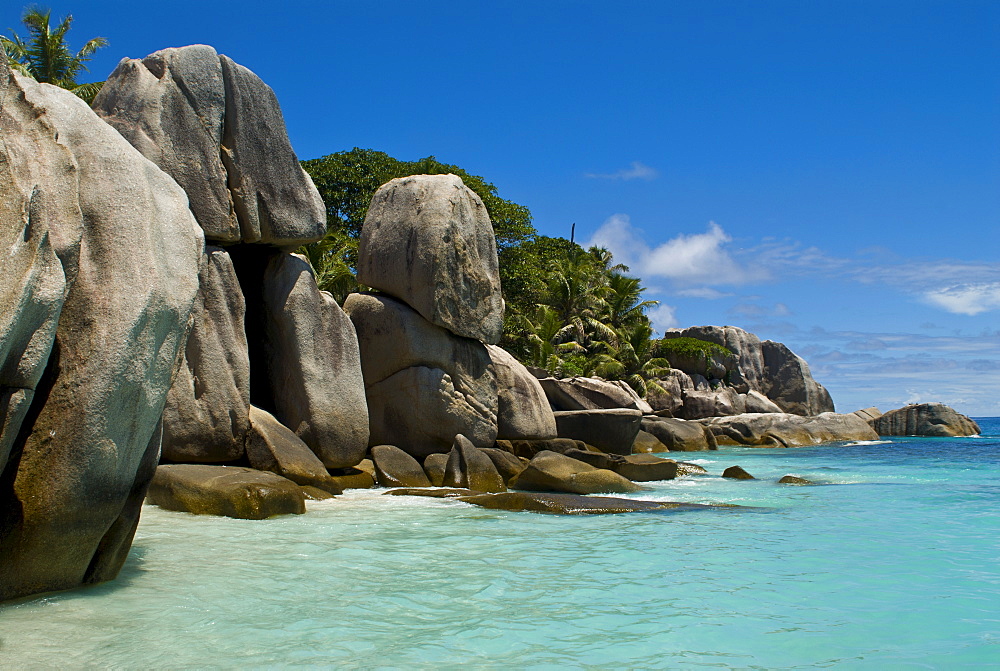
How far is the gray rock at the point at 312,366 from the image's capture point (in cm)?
1261

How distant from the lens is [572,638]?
17.1 ft

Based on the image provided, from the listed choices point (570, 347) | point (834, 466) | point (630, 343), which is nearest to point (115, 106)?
point (834, 466)

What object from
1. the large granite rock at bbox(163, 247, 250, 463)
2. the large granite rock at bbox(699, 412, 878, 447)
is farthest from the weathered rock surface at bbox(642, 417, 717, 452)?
the large granite rock at bbox(163, 247, 250, 463)

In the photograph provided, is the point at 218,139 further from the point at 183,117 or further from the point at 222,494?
the point at 222,494

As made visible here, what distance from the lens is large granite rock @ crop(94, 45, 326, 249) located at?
37.5ft

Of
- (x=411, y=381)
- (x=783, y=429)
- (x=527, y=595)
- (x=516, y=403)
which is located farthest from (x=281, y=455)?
(x=783, y=429)

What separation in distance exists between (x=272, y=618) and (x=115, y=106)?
28.2ft

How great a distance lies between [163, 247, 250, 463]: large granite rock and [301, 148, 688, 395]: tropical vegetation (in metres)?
10.6

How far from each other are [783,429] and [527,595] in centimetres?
3107

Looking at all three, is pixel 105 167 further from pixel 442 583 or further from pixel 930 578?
pixel 930 578

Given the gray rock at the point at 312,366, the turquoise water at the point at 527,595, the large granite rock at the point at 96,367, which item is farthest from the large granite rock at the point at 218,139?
the large granite rock at the point at 96,367

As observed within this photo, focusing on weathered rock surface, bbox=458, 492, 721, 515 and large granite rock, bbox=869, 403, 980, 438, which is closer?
weathered rock surface, bbox=458, 492, 721, 515

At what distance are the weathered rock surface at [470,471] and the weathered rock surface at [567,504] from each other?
5.08 feet

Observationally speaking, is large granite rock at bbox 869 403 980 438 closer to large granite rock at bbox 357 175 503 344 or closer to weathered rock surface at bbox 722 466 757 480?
weathered rock surface at bbox 722 466 757 480
